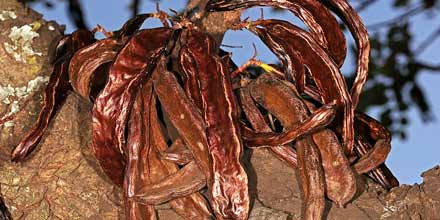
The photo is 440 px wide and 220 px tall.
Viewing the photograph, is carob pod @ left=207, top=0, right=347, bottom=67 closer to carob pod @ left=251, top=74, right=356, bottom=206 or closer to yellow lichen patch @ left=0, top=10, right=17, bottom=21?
carob pod @ left=251, top=74, right=356, bottom=206

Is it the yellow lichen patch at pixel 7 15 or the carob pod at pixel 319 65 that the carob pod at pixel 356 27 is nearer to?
the carob pod at pixel 319 65

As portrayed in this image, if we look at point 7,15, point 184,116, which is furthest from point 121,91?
point 7,15

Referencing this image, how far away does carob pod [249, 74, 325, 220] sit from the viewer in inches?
44.3

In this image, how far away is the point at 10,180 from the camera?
1.26m

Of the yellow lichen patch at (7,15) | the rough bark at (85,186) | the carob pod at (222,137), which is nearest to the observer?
the carob pod at (222,137)

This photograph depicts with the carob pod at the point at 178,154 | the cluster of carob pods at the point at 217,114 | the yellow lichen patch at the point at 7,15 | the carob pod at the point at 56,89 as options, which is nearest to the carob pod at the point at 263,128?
the cluster of carob pods at the point at 217,114

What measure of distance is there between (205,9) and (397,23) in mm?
1194

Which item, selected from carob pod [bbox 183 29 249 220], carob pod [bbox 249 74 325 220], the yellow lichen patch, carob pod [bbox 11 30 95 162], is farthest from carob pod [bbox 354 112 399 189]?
the yellow lichen patch

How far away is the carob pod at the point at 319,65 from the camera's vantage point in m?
1.20

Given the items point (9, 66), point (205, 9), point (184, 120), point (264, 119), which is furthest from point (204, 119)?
point (9, 66)

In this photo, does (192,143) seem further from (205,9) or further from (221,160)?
(205,9)

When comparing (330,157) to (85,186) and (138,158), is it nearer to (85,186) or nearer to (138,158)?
(138,158)

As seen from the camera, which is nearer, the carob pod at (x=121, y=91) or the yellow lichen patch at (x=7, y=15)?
the carob pod at (x=121, y=91)

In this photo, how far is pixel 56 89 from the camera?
1312mm
